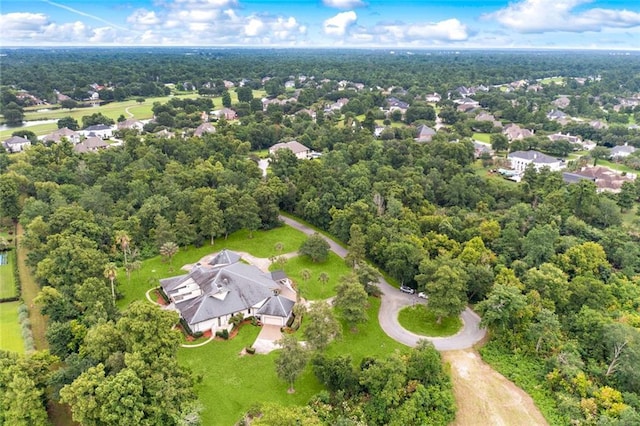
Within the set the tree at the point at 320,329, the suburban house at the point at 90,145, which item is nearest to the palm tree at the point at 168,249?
the tree at the point at 320,329

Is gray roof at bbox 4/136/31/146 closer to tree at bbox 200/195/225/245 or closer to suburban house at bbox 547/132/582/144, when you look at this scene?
tree at bbox 200/195/225/245

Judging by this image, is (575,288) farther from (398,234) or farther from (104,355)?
(104,355)

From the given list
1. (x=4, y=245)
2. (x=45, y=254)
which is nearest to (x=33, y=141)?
(x=4, y=245)

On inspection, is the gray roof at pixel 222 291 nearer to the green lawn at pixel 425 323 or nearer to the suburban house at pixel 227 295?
the suburban house at pixel 227 295

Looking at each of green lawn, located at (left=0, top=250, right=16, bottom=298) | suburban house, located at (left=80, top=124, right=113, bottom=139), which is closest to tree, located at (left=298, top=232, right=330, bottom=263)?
green lawn, located at (left=0, top=250, right=16, bottom=298)

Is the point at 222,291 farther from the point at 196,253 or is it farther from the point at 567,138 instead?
the point at 567,138

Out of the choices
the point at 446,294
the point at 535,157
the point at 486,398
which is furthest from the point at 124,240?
the point at 535,157
